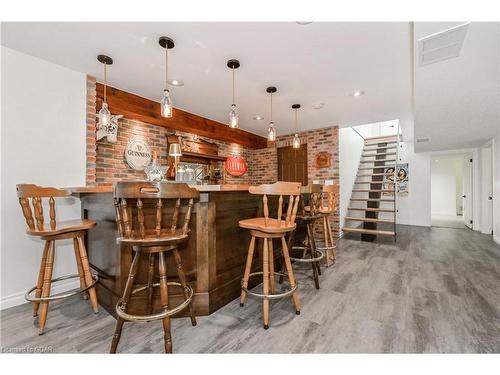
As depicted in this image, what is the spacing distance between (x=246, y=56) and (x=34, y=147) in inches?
96.6

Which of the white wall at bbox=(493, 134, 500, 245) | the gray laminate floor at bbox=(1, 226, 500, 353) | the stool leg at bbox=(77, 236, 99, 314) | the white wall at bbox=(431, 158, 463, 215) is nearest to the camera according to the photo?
the gray laminate floor at bbox=(1, 226, 500, 353)

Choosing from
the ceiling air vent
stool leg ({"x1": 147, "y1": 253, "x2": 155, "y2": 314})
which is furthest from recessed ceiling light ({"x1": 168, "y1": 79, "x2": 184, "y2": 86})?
the ceiling air vent

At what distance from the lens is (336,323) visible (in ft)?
5.77

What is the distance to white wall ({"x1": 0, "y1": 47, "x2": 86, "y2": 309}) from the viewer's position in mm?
2105

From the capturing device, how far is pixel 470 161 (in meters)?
6.09

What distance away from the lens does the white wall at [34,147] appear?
2.11 meters

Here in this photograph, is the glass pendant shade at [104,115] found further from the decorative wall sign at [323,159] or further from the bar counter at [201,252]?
the decorative wall sign at [323,159]

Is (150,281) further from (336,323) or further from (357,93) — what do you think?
(357,93)

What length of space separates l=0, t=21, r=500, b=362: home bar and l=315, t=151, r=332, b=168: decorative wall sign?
1.49 metres

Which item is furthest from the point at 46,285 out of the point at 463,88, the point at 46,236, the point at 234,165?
the point at 463,88

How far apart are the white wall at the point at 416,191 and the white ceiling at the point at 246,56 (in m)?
4.01

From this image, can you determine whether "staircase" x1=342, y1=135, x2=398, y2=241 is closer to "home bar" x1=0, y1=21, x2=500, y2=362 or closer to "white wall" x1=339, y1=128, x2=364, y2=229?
"white wall" x1=339, y1=128, x2=364, y2=229
